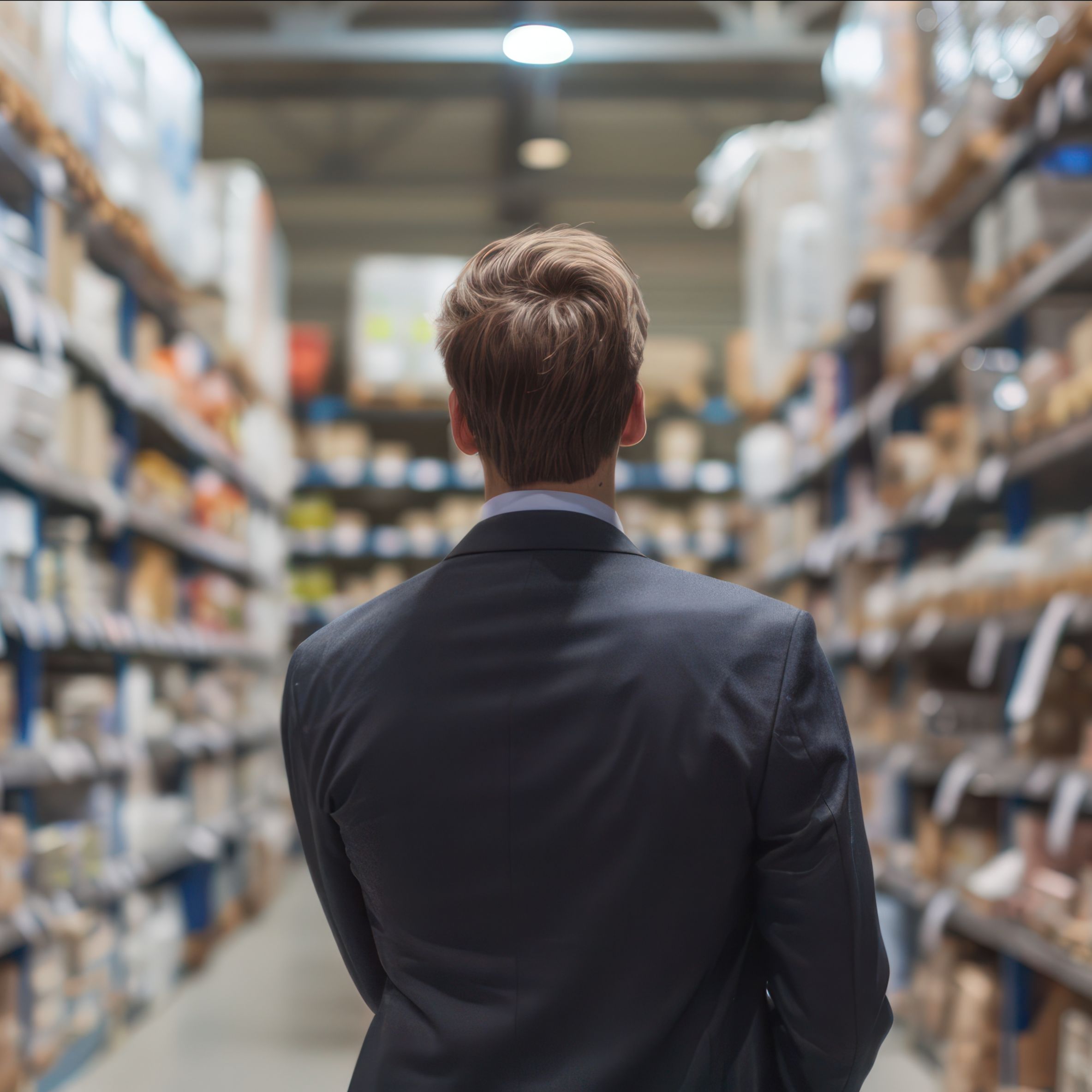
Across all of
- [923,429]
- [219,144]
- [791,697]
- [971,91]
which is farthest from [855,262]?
[219,144]

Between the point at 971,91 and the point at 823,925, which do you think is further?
the point at 971,91

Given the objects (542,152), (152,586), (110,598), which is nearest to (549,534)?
(110,598)

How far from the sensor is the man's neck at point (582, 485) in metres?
1.02

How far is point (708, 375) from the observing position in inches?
445

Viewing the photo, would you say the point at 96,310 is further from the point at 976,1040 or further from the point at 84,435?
the point at 976,1040

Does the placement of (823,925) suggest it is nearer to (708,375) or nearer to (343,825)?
(343,825)

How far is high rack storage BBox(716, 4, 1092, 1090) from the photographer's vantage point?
8.84ft

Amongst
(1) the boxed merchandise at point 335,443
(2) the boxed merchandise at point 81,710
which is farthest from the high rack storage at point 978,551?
(1) the boxed merchandise at point 335,443

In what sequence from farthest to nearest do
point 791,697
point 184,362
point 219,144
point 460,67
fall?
point 219,144 < point 460,67 < point 184,362 < point 791,697

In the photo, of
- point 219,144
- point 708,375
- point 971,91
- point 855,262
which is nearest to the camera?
point 971,91

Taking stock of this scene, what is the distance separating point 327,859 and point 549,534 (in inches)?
14.3

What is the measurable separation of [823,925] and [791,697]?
182 millimetres

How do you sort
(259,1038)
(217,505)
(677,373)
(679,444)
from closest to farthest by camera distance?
(259,1038), (217,505), (679,444), (677,373)

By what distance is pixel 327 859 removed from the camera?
3.62 feet
